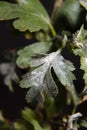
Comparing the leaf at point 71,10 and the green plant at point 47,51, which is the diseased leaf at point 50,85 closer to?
the green plant at point 47,51

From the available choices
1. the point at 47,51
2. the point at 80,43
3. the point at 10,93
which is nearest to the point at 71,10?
the point at 47,51

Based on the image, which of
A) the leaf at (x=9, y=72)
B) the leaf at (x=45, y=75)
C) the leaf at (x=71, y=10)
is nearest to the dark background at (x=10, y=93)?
the leaf at (x=9, y=72)

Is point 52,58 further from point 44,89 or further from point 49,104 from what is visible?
point 49,104

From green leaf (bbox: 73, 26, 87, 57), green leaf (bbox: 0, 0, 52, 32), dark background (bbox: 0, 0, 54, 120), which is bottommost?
dark background (bbox: 0, 0, 54, 120)

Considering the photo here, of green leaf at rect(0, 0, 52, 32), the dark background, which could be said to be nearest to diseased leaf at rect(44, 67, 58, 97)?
green leaf at rect(0, 0, 52, 32)

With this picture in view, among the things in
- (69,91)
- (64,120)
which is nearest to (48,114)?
(69,91)

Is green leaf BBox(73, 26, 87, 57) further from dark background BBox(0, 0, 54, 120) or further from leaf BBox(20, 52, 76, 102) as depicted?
dark background BBox(0, 0, 54, 120)

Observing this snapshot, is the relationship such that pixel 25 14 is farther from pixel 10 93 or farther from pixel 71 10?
pixel 10 93
